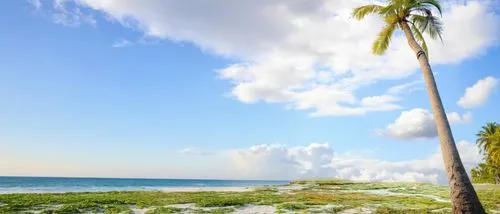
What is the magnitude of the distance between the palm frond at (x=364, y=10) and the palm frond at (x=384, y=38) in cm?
115

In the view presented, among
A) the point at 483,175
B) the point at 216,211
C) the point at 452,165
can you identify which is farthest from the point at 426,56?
the point at 483,175

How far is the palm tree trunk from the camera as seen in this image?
14.5 meters

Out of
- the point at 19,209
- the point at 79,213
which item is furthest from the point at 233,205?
the point at 19,209

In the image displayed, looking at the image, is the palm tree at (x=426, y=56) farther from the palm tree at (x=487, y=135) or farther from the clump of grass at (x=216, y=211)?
the palm tree at (x=487, y=135)

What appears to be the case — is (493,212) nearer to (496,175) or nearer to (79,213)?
(79,213)

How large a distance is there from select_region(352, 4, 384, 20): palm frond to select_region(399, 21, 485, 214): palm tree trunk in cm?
509

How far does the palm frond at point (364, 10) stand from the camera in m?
21.3

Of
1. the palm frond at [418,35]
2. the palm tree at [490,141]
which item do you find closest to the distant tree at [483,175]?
the palm tree at [490,141]

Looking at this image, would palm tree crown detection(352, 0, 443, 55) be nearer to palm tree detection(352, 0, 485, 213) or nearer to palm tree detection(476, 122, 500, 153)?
palm tree detection(352, 0, 485, 213)

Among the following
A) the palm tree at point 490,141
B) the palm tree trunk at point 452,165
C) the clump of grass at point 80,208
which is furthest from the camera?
the palm tree at point 490,141

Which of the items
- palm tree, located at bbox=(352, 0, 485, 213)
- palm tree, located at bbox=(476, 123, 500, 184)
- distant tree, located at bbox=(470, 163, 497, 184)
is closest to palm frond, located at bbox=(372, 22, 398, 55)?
palm tree, located at bbox=(352, 0, 485, 213)

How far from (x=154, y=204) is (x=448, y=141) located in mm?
16980

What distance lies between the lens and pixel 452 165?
15344mm

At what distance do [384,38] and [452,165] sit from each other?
8.34 meters
